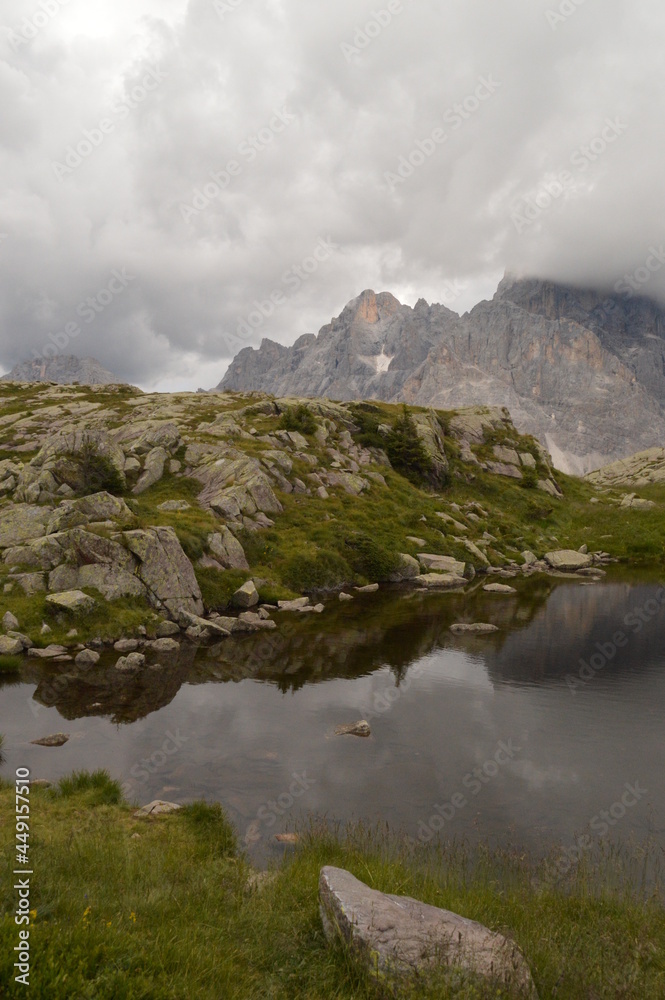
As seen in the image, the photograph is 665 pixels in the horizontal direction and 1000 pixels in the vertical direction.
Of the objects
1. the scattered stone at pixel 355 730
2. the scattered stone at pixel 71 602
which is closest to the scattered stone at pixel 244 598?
the scattered stone at pixel 71 602

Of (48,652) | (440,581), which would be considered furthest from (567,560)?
(48,652)

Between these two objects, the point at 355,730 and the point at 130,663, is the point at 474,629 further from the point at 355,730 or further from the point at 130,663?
the point at 130,663

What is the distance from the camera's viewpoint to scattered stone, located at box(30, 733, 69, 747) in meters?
20.4

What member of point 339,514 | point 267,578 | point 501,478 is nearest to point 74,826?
point 267,578

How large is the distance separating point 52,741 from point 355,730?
11622 millimetres

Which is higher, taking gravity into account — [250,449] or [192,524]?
[250,449]

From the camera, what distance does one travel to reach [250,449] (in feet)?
217

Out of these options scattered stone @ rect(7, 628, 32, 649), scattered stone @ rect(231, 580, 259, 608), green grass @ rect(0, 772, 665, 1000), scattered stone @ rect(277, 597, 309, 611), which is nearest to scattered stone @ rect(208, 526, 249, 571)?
scattered stone @ rect(231, 580, 259, 608)

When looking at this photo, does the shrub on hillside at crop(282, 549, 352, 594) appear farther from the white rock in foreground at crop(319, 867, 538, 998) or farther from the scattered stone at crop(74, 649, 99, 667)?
the white rock in foreground at crop(319, 867, 538, 998)

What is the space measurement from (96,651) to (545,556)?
2021 inches

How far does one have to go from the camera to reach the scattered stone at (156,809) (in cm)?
1534

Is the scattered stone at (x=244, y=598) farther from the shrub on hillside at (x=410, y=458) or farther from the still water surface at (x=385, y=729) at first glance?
the shrub on hillside at (x=410, y=458)

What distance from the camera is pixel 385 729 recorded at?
2192 centimetres

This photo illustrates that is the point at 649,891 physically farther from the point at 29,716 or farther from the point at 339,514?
the point at 339,514
